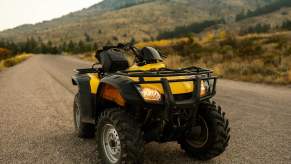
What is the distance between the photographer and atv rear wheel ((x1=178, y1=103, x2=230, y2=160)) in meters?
3.92

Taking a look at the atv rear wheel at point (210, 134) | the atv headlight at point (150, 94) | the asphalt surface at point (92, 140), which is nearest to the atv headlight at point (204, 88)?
the atv rear wheel at point (210, 134)

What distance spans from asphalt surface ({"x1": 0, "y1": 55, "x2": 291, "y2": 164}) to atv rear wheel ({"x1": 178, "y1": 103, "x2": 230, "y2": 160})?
0.17 metres

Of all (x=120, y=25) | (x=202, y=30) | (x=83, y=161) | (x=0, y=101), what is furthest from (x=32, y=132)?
(x=120, y=25)

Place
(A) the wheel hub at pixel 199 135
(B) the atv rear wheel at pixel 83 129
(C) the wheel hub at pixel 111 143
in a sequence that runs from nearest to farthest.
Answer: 1. (C) the wheel hub at pixel 111 143
2. (A) the wheel hub at pixel 199 135
3. (B) the atv rear wheel at pixel 83 129

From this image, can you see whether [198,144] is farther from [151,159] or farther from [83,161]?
[83,161]

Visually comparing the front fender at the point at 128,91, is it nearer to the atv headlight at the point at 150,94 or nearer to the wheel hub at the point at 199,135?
the atv headlight at the point at 150,94

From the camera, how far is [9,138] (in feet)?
17.9

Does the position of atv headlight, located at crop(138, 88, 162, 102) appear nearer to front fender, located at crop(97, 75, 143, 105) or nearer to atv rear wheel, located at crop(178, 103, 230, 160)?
front fender, located at crop(97, 75, 143, 105)

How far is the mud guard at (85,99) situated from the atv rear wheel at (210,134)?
148 centimetres

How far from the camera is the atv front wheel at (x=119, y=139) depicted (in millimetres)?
3383

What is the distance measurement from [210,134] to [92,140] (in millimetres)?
2091

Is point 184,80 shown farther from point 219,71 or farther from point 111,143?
point 219,71

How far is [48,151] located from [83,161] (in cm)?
78

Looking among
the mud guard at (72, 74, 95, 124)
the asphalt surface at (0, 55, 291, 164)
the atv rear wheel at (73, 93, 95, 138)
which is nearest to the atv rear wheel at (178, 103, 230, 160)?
the asphalt surface at (0, 55, 291, 164)
